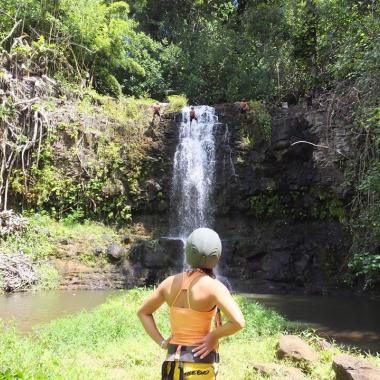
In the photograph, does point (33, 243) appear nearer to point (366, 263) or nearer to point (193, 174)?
point (193, 174)

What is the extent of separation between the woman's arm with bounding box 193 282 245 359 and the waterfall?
469 inches

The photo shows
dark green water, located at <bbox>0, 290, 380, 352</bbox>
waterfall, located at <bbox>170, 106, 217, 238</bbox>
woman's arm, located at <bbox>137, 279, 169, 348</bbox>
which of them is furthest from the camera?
waterfall, located at <bbox>170, 106, 217, 238</bbox>

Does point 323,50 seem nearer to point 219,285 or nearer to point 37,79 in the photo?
point 37,79

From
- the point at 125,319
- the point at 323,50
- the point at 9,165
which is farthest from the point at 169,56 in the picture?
the point at 125,319

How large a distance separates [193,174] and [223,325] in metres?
12.6

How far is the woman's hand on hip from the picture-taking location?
2.35 meters

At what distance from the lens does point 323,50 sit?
1466 centimetres

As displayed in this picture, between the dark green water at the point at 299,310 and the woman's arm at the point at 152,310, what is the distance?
4.87 metres

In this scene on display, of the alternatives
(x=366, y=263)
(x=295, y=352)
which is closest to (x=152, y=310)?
(x=295, y=352)

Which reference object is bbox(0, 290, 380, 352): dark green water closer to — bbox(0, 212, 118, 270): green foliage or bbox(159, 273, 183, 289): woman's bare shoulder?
bbox(0, 212, 118, 270): green foliage

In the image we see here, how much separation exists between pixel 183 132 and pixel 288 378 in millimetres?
11631

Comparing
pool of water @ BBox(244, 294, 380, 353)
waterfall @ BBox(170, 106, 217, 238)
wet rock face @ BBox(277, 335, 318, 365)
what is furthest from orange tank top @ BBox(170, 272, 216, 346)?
waterfall @ BBox(170, 106, 217, 238)

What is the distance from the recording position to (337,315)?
8945 millimetres

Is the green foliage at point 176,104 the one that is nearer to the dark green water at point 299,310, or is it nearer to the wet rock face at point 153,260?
the wet rock face at point 153,260
